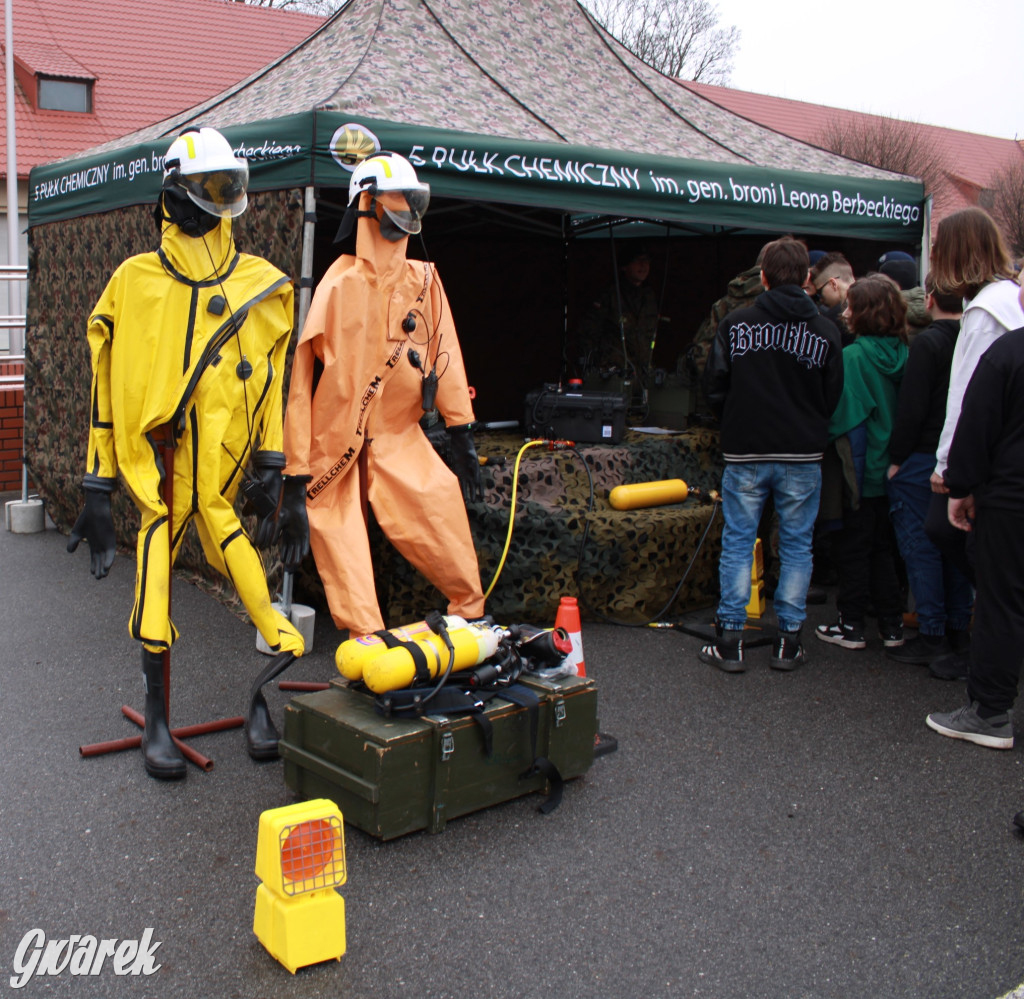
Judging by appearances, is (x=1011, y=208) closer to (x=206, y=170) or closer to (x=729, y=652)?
(x=729, y=652)

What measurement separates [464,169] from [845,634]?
2.99 meters

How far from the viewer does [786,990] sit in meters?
2.55

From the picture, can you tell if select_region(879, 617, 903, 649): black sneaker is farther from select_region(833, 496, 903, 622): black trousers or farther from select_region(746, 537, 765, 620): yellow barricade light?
select_region(746, 537, 765, 620): yellow barricade light

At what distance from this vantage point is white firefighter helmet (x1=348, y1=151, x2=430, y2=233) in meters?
4.07

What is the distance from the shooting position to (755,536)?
4.91 metres

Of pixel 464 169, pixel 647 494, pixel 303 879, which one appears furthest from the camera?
pixel 647 494

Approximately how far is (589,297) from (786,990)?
6.88 meters

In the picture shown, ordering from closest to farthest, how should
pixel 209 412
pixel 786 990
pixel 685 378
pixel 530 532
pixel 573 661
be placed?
pixel 786 990 < pixel 209 412 < pixel 573 661 < pixel 530 532 < pixel 685 378

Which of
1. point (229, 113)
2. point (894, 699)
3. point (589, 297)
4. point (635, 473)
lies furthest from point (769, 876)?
point (589, 297)

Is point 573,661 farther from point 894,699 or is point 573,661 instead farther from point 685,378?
point 685,378

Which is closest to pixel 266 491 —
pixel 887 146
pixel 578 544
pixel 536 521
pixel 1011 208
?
pixel 536 521

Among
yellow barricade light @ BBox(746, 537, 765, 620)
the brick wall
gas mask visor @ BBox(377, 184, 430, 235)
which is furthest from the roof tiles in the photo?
yellow barricade light @ BBox(746, 537, 765, 620)

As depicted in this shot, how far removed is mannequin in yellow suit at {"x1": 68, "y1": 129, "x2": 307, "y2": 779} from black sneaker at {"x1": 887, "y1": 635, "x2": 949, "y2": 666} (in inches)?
122

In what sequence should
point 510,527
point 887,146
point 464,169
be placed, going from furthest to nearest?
point 887,146 < point 510,527 < point 464,169
